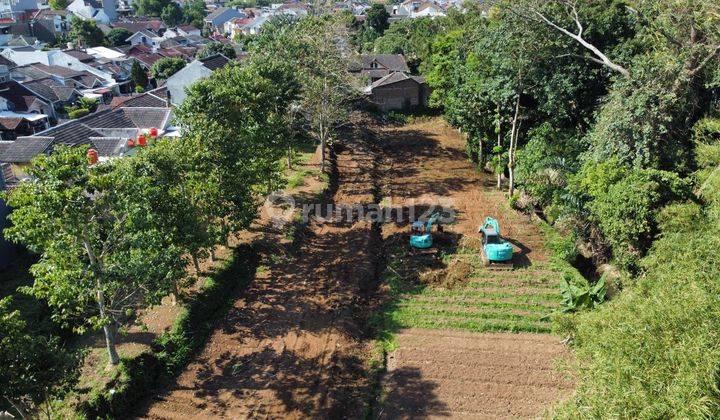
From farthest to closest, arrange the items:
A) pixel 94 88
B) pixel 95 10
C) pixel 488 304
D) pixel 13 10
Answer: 1. pixel 95 10
2. pixel 13 10
3. pixel 94 88
4. pixel 488 304

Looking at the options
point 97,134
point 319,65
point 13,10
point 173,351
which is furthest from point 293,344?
point 13,10

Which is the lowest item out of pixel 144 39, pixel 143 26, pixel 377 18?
pixel 144 39

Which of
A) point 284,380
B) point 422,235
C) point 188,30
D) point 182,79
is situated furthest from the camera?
point 188,30

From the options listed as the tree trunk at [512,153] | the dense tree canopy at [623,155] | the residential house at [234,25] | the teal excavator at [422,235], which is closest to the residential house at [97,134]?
the teal excavator at [422,235]

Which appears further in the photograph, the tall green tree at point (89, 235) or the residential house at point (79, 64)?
the residential house at point (79, 64)

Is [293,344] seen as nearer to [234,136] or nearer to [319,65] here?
[234,136]

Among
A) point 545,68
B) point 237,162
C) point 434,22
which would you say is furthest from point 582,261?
point 434,22

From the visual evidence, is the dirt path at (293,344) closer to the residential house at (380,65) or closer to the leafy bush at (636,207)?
the leafy bush at (636,207)
